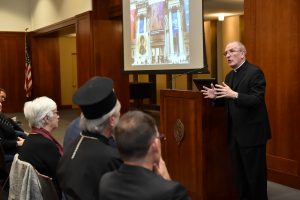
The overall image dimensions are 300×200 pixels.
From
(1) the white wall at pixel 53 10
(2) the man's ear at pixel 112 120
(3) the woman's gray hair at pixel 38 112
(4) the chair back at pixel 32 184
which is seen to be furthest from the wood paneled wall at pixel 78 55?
(2) the man's ear at pixel 112 120

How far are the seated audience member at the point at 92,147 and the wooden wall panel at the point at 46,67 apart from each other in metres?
11.1

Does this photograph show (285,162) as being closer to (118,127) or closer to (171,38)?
(171,38)

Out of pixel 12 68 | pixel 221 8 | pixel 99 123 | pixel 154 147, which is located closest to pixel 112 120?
pixel 99 123

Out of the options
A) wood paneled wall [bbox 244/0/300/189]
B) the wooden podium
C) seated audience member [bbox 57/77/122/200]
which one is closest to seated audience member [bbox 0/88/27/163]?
the wooden podium

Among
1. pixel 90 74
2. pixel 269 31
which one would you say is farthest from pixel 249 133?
pixel 90 74

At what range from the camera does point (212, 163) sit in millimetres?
3607

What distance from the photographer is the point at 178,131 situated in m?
3.82

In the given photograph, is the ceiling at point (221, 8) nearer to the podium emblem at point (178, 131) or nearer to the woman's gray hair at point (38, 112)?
the podium emblem at point (178, 131)

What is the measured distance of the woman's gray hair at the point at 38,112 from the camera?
107 inches

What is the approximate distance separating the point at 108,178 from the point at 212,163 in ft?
7.27

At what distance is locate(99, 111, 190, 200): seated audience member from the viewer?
1.39 m

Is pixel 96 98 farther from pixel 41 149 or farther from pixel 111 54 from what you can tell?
pixel 111 54

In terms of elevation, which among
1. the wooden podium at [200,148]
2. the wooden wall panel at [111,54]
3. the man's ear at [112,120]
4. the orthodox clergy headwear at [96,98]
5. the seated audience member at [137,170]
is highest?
the wooden wall panel at [111,54]

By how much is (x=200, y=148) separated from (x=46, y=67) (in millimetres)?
9997
